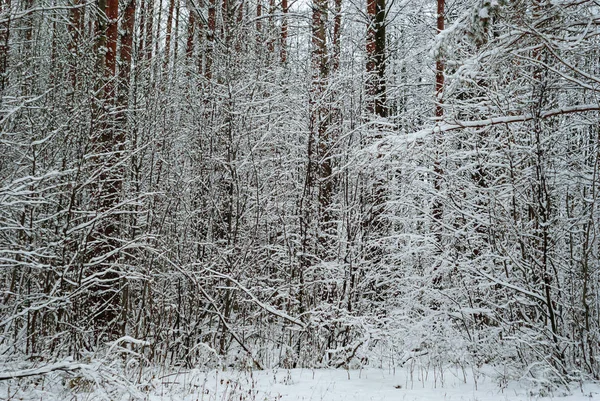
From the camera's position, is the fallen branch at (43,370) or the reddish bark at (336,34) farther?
the reddish bark at (336,34)

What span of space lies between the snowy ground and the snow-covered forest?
0.22 meters

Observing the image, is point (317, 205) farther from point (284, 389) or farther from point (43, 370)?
point (43, 370)

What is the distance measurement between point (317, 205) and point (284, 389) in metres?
3.61

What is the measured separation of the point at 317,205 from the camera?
27.5 ft

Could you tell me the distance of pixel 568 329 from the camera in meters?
6.14

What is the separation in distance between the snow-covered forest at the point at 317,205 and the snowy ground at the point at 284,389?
0.72 feet

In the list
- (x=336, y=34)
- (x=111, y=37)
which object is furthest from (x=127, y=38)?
(x=336, y=34)

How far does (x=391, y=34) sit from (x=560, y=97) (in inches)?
356

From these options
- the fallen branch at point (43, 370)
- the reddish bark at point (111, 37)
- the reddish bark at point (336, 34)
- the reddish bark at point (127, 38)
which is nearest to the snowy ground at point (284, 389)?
the fallen branch at point (43, 370)

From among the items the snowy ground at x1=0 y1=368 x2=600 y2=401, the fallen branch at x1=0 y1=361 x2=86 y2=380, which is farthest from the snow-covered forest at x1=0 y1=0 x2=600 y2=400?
the snowy ground at x1=0 y1=368 x2=600 y2=401

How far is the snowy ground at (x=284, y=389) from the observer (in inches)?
193

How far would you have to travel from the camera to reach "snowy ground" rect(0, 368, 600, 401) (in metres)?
4.91

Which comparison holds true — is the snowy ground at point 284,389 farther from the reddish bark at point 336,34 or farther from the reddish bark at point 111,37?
the reddish bark at point 336,34

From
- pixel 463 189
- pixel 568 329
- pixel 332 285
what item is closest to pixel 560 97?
pixel 463 189
